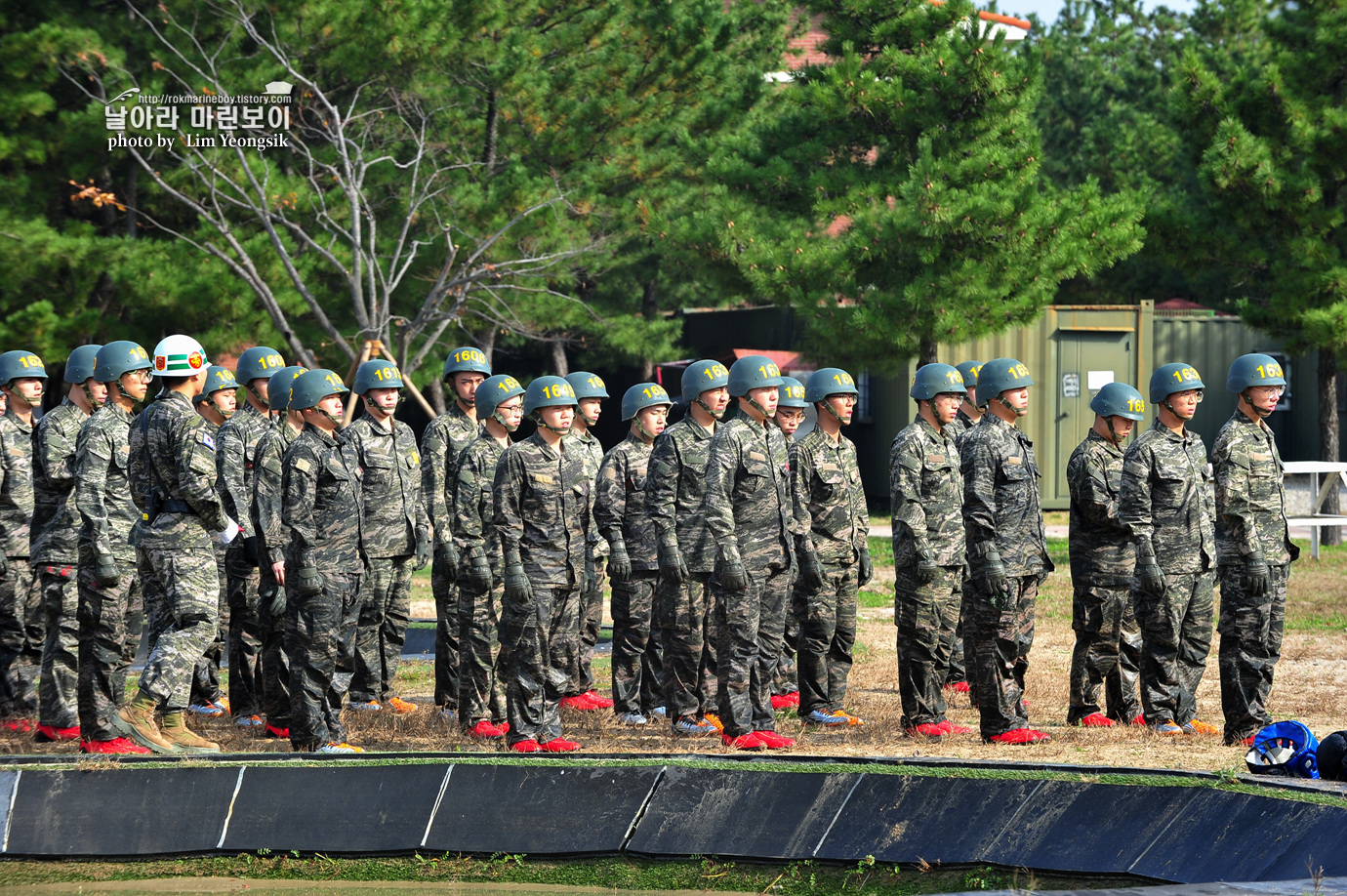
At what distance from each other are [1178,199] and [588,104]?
1103 cm

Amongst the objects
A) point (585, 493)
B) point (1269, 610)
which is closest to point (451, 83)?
point (585, 493)

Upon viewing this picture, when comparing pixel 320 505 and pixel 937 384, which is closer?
pixel 320 505

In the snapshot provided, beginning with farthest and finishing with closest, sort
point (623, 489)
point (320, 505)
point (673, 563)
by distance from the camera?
point (623, 489)
point (673, 563)
point (320, 505)

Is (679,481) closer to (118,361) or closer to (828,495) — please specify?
(828,495)

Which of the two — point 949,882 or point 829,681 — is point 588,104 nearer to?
point 829,681

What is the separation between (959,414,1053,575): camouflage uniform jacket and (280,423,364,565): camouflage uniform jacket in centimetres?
358

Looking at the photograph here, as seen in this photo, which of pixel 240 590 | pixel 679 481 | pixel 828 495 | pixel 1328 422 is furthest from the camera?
pixel 1328 422

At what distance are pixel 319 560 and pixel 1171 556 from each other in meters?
4.92

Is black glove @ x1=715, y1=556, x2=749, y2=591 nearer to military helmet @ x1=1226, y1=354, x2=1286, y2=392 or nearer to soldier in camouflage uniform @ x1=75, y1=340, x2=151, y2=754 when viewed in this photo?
military helmet @ x1=1226, y1=354, x2=1286, y2=392

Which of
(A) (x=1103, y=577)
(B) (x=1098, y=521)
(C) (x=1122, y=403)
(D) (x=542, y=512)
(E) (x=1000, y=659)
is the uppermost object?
(C) (x=1122, y=403)

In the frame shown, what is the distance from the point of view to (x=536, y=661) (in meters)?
7.77

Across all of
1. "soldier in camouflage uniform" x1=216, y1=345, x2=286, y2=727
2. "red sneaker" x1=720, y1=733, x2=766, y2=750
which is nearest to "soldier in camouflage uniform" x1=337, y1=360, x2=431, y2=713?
"soldier in camouflage uniform" x1=216, y1=345, x2=286, y2=727

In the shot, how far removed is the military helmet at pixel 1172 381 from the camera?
8.45 meters

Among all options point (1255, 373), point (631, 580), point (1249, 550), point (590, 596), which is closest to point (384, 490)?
point (631, 580)
